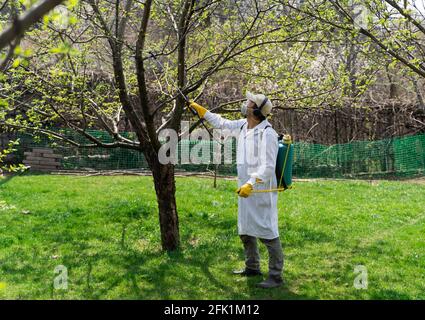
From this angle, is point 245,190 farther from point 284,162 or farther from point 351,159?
point 351,159

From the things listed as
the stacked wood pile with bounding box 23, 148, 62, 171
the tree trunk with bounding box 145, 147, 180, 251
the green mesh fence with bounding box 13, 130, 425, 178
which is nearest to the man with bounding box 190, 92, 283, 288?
the tree trunk with bounding box 145, 147, 180, 251

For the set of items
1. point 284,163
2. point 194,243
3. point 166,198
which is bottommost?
point 194,243

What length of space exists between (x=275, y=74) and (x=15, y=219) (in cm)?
493

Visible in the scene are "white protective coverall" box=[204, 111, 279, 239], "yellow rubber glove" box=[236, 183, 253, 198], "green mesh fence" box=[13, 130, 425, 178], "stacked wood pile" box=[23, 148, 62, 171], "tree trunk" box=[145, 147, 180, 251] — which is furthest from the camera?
"green mesh fence" box=[13, 130, 425, 178]

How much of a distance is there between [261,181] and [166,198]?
Answer: 6.39 feet

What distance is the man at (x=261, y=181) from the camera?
5418mm

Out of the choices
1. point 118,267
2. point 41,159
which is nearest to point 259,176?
point 118,267

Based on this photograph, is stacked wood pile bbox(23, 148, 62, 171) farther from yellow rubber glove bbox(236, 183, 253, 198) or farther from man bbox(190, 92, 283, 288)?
yellow rubber glove bbox(236, 183, 253, 198)

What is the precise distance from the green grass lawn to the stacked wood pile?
3487 mm

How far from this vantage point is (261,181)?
5.23 metres

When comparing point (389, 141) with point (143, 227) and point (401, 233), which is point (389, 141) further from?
point (143, 227)

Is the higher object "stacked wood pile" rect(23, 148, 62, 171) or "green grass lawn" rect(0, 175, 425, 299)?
"stacked wood pile" rect(23, 148, 62, 171)

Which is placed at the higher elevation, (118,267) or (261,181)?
(261,181)

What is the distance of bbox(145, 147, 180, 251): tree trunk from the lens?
22.2ft
